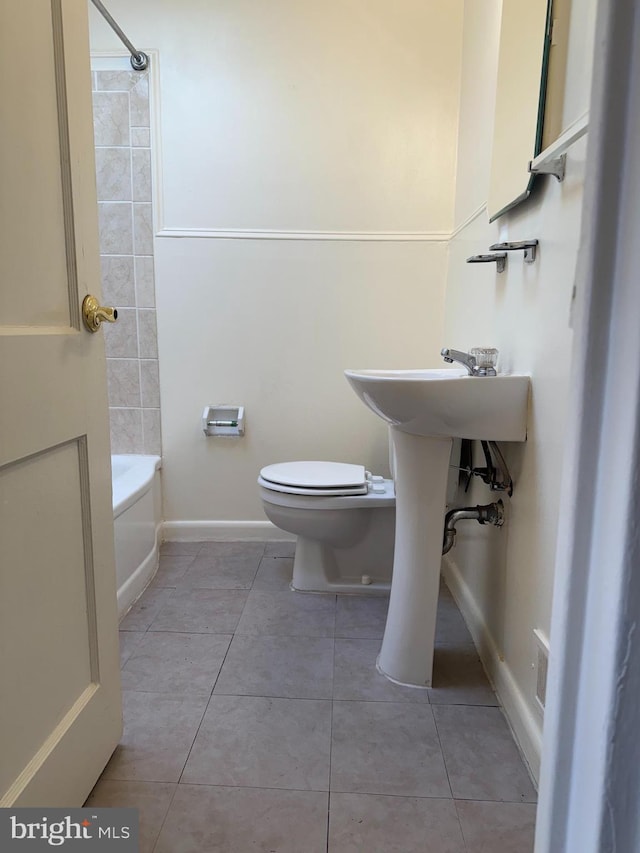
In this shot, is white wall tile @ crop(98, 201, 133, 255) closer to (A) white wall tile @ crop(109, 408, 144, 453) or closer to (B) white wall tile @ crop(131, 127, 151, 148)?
(B) white wall tile @ crop(131, 127, 151, 148)

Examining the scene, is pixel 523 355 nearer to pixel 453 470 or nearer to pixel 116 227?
pixel 453 470

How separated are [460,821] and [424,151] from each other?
222 cm

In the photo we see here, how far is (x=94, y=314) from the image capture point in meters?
1.06

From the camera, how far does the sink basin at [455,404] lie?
4.20 feet

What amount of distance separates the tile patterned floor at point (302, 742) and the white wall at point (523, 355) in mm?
131

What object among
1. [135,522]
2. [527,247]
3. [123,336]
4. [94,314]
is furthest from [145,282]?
[527,247]

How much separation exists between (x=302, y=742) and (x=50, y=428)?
2.99ft

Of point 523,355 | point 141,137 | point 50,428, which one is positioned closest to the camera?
point 50,428

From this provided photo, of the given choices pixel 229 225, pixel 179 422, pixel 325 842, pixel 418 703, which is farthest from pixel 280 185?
pixel 325 842

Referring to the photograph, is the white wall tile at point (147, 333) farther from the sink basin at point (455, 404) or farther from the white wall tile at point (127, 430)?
the sink basin at point (455, 404)

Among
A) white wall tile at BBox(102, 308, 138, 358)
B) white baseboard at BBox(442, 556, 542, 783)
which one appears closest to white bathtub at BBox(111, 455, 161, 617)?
white wall tile at BBox(102, 308, 138, 358)

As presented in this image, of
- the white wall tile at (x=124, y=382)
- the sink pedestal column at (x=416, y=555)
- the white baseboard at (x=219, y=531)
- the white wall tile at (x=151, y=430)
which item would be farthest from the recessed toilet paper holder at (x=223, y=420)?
the sink pedestal column at (x=416, y=555)

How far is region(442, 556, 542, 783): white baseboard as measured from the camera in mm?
1217

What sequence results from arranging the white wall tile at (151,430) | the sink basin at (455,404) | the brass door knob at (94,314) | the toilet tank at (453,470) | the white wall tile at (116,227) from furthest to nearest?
the white wall tile at (151,430), the white wall tile at (116,227), the toilet tank at (453,470), the sink basin at (455,404), the brass door knob at (94,314)
